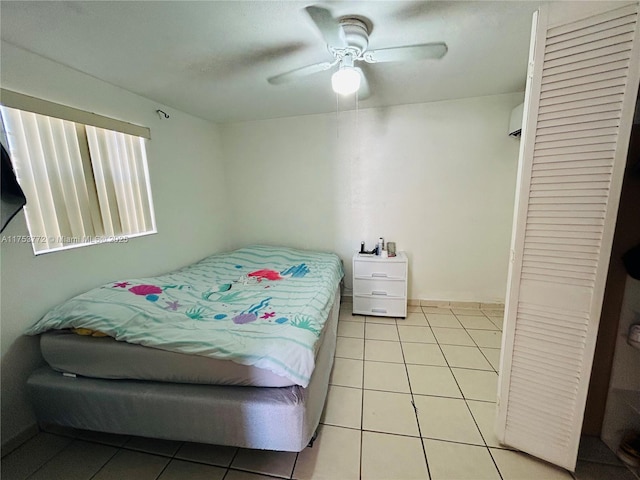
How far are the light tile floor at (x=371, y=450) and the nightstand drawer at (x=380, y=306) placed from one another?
82cm

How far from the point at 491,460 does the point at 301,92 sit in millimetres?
2810

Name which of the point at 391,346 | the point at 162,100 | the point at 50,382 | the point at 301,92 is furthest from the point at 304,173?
the point at 50,382

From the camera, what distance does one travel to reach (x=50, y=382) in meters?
1.38

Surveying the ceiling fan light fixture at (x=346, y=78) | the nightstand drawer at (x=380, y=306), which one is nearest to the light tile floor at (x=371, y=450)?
the nightstand drawer at (x=380, y=306)

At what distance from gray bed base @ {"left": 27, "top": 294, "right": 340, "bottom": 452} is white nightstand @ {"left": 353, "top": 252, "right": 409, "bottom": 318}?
148 centimetres

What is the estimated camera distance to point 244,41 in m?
1.49

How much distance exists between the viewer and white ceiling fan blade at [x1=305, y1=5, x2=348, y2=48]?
3.45 feet

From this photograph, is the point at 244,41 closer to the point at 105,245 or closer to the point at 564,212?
the point at 105,245

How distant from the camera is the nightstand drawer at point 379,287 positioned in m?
2.74

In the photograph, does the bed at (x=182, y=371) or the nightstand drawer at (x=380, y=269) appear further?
the nightstand drawer at (x=380, y=269)

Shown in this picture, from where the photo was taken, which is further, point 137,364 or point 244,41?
point 244,41

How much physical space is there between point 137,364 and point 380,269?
7.08 ft

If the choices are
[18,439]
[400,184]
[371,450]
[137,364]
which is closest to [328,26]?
[137,364]

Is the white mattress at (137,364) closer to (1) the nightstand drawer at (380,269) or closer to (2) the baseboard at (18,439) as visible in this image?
(2) the baseboard at (18,439)
